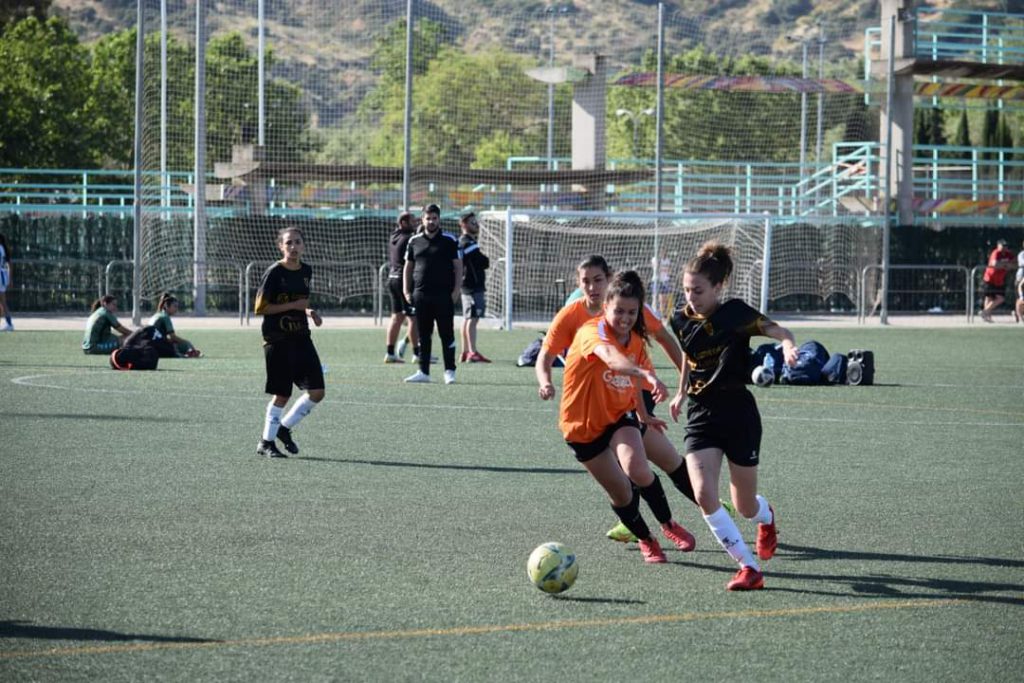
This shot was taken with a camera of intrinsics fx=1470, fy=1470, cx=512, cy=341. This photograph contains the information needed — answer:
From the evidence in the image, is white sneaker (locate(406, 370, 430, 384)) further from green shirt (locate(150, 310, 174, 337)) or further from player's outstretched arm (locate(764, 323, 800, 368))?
player's outstretched arm (locate(764, 323, 800, 368))

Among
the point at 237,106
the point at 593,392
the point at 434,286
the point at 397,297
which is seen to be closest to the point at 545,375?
the point at 593,392

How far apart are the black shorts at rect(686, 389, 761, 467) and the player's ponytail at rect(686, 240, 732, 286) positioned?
1.84 ft

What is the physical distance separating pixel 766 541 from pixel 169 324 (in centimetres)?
1411

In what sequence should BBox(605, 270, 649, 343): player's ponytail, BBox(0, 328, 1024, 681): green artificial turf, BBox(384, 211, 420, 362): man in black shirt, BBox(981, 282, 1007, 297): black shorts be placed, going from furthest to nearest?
BBox(981, 282, 1007, 297): black shorts < BBox(384, 211, 420, 362): man in black shirt < BBox(605, 270, 649, 343): player's ponytail < BBox(0, 328, 1024, 681): green artificial turf

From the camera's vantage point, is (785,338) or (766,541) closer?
(785,338)

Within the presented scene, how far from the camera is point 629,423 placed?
289 inches

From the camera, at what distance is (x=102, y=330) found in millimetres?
20281

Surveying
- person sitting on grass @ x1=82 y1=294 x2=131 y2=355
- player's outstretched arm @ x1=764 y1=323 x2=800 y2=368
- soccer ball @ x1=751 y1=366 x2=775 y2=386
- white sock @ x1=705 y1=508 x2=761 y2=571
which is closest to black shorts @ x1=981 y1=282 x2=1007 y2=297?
soccer ball @ x1=751 y1=366 x2=775 y2=386

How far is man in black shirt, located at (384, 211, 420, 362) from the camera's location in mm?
18844

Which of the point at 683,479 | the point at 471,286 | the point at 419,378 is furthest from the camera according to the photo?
the point at 471,286

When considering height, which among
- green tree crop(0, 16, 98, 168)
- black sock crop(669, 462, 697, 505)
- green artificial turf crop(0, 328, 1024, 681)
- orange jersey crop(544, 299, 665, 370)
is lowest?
green artificial turf crop(0, 328, 1024, 681)

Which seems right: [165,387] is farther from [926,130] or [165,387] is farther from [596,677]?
[926,130]

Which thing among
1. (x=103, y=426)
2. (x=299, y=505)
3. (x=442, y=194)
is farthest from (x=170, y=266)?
(x=299, y=505)

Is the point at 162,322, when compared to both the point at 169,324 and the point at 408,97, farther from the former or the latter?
the point at 408,97
